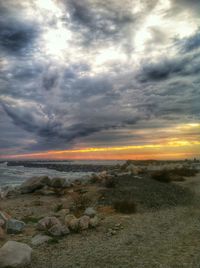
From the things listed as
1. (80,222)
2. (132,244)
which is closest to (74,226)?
(80,222)

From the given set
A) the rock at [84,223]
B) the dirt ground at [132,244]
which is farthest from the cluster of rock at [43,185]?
the rock at [84,223]

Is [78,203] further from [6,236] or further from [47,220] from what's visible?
[6,236]

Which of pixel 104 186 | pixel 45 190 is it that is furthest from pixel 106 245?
pixel 45 190

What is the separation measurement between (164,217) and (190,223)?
1440mm

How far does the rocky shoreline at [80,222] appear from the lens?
855 centimetres

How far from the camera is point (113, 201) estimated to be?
17250 millimetres

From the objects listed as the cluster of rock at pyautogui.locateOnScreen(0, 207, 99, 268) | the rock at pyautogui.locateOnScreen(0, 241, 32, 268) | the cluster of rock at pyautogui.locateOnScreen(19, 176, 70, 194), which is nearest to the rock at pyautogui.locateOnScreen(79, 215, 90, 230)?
the cluster of rock at pyautogui.locateOnScreen(0, 207, 99, 268)

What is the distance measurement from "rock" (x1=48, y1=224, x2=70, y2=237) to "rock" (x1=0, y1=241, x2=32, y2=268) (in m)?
2.57

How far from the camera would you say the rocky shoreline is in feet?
28.1

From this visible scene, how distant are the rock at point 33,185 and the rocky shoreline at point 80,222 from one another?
2.04 ft

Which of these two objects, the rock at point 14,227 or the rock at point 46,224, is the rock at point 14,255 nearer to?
the rock at point 46,224

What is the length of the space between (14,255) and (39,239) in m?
2.31

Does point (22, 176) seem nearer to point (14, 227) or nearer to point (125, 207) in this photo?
point (125, 207)

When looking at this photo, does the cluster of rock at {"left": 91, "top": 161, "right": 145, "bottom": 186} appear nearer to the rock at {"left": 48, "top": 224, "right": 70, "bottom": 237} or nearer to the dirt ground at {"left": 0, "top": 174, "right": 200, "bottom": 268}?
the dirt ground at {"left": 0, "top": 174, "right": 200, "bottom": 268}
